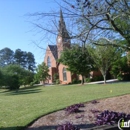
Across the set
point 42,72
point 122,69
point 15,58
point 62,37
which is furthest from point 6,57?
point 62,37

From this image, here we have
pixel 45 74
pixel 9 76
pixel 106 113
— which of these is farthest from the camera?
pixel 45 74

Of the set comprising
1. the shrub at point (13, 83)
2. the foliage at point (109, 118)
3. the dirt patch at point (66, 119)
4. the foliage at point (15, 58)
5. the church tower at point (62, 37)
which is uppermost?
the foliage at point (15, 58)

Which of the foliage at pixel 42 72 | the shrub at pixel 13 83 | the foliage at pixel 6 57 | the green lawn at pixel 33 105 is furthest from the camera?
the foliage at pixel 6 57

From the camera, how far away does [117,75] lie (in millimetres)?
36000

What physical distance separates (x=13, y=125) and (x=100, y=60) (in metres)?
23.0

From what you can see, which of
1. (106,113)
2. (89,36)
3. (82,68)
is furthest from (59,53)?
(82,68)

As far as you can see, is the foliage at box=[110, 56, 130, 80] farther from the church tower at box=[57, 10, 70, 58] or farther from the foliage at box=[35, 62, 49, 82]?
the church tower at box=[57, 10, 70, 58]

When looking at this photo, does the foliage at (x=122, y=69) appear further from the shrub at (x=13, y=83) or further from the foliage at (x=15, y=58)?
the foliage at (x=15, y=58)

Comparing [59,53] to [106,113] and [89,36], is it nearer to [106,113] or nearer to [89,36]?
[89,36]

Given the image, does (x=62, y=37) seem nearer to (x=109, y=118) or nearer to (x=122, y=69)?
(x=109, y=118)

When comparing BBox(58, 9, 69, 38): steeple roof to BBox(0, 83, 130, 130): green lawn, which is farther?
BBox(0, 83, 130, 130): green lawn

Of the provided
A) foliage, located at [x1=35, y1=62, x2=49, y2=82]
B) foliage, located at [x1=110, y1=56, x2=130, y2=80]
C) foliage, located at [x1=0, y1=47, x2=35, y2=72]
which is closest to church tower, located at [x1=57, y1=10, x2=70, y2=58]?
foliage, located at [x1=110, y1=56, x2=130, y2=80]

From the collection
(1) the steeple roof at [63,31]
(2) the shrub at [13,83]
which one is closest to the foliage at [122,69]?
(2) the shrub at [13,83]

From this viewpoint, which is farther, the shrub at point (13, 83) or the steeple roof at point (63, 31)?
the shrub at point (13, 83)
